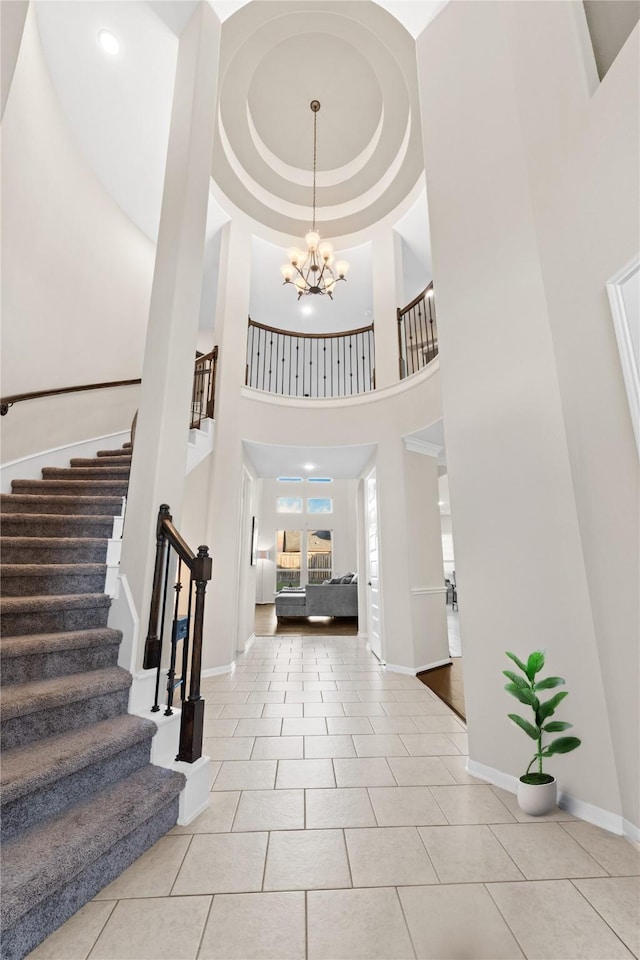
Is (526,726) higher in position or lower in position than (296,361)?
lower

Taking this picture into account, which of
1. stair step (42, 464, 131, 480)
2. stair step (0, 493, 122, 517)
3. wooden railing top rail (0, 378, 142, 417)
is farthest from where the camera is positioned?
stair step (42, 464, 131, 480)

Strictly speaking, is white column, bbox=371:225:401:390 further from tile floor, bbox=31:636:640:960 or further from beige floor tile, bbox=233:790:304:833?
beige floor tile, bbox=233:790:304:833

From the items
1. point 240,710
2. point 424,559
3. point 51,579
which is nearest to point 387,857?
point 240,710

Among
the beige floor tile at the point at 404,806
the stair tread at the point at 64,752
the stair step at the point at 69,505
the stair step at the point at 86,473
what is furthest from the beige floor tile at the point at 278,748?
the stair step at the point at 86,473

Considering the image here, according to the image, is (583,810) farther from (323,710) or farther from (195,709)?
(195,709)

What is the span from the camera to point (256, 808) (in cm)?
204

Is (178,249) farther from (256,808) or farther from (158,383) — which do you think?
(256,808)

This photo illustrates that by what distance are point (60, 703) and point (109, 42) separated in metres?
5.94

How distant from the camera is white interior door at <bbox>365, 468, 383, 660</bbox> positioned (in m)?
5.27

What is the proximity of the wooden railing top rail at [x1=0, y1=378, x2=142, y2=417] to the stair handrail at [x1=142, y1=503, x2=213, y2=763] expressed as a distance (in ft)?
7.95

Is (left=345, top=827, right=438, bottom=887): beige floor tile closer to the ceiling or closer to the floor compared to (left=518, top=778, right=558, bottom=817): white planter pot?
closer to the floor

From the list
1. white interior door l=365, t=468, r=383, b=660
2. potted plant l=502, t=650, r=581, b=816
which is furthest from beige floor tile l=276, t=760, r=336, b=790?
white interior door l=365, t=468, r=383, b=660

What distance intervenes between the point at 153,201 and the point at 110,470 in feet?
14.0

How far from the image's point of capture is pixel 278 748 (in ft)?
8.83
